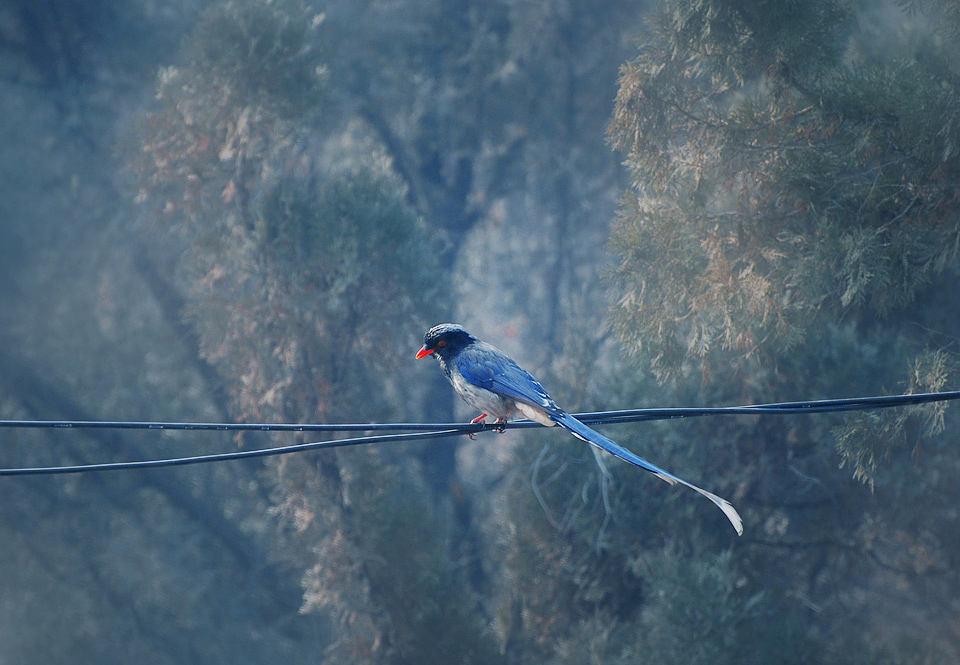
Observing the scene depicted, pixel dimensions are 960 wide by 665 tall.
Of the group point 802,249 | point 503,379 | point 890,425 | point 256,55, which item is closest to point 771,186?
point 802,249

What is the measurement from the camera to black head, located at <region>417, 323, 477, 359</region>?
6602 mm

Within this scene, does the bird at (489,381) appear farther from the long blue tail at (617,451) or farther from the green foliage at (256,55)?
the green foliage at (256,55)

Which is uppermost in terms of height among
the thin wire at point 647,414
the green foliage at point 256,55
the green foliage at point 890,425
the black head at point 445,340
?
the green foliage at point 256,55

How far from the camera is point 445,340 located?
6645 millimetres

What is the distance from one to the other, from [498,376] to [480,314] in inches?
462

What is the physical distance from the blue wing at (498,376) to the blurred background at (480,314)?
13.4 ft

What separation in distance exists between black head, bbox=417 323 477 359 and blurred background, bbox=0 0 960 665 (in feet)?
12.8

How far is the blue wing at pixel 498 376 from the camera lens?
5.77m

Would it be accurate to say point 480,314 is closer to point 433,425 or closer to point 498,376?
point 498,376

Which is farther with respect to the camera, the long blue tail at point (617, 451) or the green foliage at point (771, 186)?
the green foliage at point (771, 186)

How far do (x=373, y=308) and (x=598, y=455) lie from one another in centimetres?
477

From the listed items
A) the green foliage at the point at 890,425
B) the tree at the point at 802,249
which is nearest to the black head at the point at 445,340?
the tree at the point at 802,249

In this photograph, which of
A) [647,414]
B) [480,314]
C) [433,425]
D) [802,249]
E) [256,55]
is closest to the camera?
[433,425]

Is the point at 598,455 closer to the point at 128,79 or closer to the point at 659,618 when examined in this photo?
the point at 659,618
